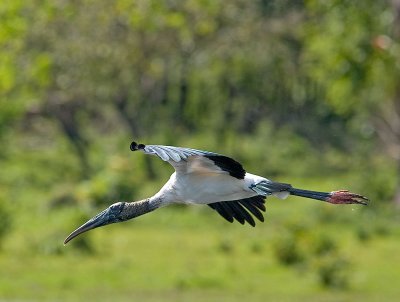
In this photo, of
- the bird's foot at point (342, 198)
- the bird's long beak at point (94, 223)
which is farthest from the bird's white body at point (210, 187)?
the bird's long beak at point (94, 223)

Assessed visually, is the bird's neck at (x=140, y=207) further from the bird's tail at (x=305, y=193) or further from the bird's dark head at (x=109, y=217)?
the bird's tail at (x=305, y=193)

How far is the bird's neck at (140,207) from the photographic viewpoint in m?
8.53

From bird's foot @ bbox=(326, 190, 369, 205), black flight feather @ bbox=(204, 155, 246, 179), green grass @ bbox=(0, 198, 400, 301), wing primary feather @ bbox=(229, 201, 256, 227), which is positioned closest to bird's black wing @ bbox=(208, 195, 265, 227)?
wing primary feather @ bbox=(229, 201, 256, 227)

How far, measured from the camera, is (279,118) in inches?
1427

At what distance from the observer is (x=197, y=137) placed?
3309 centimetres

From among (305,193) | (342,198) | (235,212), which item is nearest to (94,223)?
(235,212)

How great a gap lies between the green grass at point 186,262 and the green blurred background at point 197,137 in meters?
0.04

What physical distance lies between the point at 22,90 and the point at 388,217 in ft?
29.4

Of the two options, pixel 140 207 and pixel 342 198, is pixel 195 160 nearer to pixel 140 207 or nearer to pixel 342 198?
pixel 140 207

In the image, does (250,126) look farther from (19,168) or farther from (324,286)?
(324,286)

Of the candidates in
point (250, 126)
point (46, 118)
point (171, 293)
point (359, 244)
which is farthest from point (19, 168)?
point (171, 293)

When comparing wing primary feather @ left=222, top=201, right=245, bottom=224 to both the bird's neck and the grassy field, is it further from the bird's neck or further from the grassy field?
the grassy field

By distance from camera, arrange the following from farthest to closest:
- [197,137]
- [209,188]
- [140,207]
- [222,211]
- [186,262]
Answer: [197,137] < [186,262] < [222,211] < [140,207] < [209,188]

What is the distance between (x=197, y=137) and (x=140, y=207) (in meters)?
24.4
